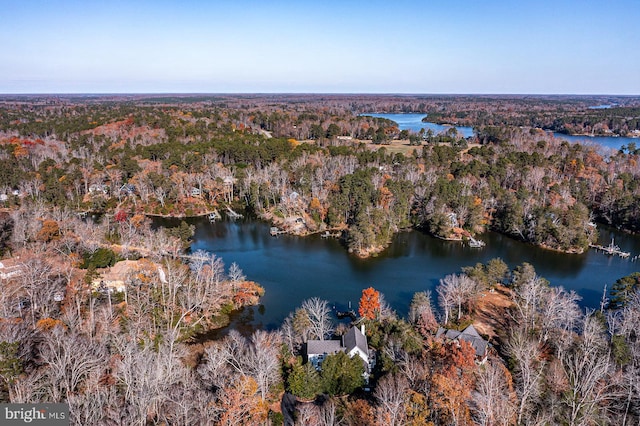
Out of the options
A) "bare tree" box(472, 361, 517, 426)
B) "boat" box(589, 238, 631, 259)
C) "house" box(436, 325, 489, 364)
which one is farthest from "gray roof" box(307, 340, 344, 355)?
"boat" box(589, 238, 631, 259)

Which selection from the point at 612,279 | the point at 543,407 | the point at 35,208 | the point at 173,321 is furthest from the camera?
the point at 35,208

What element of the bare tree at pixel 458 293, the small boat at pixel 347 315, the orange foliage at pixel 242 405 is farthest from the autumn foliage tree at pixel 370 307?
the orange foliage at pixel 242 405

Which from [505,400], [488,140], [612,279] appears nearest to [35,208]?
[505,400]

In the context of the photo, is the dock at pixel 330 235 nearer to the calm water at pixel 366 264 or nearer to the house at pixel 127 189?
the calm water at pixel 366 264

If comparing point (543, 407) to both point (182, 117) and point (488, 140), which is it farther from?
point (182, 117)

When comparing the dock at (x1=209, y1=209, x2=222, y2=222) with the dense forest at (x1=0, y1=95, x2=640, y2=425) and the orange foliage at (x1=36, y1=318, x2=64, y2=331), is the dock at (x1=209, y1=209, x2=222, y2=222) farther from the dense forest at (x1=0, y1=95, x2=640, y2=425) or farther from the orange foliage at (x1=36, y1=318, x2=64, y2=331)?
the orange foliage at (x1=36, y1=318, x2=64, y2=331)

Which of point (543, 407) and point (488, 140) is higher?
point (488, 140)

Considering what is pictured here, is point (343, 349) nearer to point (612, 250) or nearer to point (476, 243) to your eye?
point (476, 243)

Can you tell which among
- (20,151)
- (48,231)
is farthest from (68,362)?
(20,151)
